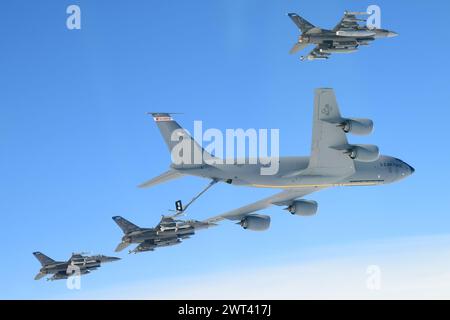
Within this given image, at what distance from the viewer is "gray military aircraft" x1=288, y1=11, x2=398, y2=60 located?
65562 mm

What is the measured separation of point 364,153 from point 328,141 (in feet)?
9.72

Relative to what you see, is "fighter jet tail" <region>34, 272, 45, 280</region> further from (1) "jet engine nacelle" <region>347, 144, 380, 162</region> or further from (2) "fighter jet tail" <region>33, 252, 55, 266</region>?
(1) "jet engine nacelle" <region>347, 144, 380, 162</region>

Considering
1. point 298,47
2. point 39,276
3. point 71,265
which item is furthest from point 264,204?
point 39,276

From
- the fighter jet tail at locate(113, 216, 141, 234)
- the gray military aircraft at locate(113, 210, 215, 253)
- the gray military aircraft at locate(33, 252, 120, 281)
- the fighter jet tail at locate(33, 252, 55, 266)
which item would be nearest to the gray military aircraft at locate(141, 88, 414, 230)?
the gray military aircraft at locate(113, 210, 215, 253)

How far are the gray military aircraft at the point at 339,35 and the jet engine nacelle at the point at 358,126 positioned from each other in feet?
18.6

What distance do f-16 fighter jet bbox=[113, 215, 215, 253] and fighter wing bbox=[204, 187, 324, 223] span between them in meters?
1.51

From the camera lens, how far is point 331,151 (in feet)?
221

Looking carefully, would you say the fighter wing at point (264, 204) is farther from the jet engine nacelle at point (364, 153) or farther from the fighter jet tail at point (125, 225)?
the jet engine nacelle at point (364, 153)

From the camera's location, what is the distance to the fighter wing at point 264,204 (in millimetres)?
73562

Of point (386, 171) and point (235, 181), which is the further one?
point (386, 171)
